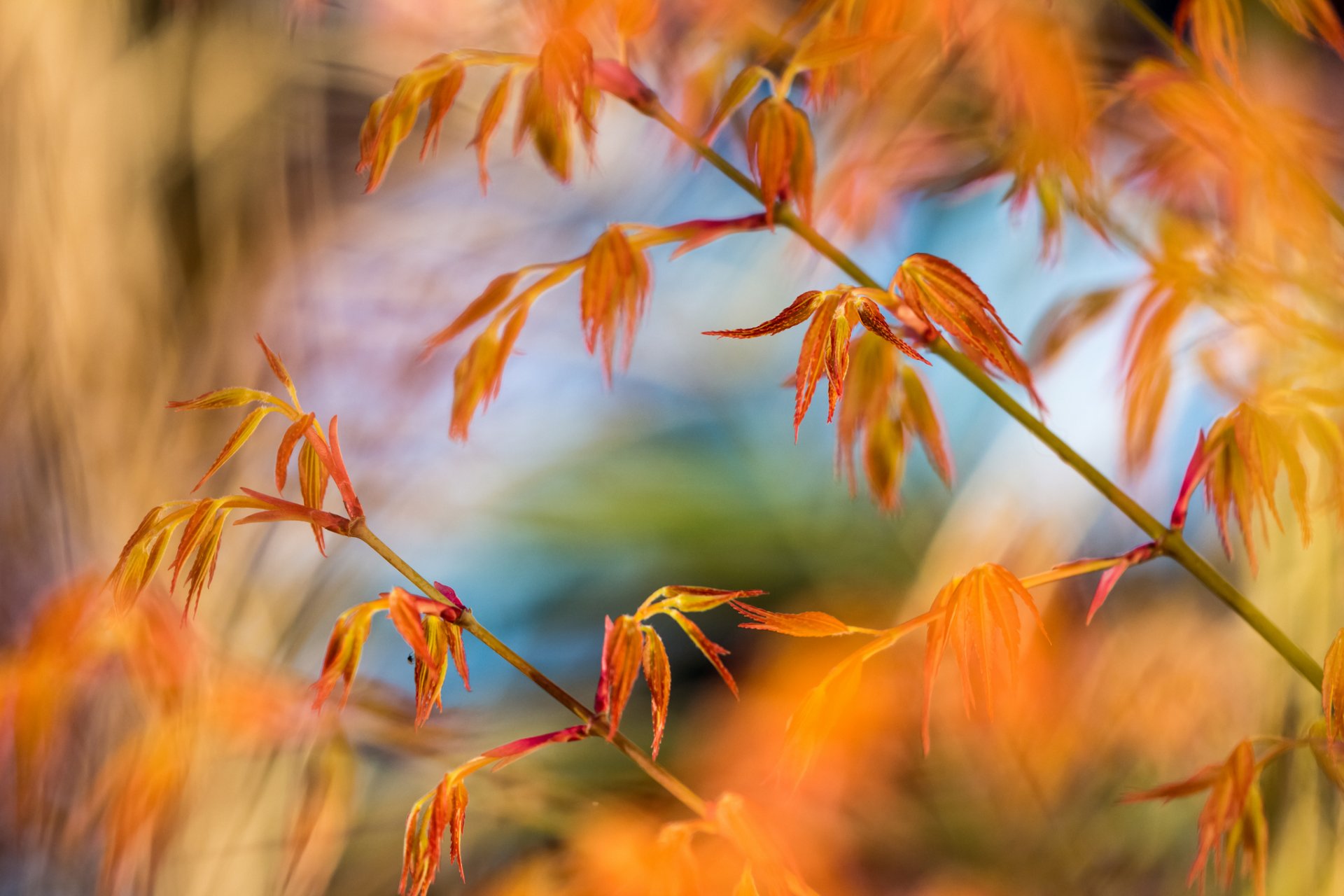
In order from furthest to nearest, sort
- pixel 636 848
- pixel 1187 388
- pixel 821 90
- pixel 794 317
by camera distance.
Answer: pixel 1187 388
pixel 636 848
pixel 821 90
pixel 794 317

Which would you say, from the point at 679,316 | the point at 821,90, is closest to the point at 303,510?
the point at 821,90

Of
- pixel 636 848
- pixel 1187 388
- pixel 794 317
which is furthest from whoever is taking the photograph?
pixel 1187 388

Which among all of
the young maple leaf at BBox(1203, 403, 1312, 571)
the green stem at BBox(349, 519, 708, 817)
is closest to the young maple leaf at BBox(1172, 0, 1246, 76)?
the young maple leaf at BBox(1203, 403, 1312, 571)

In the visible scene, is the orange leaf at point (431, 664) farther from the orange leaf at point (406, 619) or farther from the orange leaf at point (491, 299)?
the orange leaf at point (491, 299)

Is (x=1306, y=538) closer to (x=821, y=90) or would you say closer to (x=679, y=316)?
(x=821, y=90)

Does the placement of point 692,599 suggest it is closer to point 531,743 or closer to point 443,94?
point 531,743

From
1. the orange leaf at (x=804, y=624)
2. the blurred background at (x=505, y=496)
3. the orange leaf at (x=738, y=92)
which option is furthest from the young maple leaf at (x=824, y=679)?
the blurred background at (x=505, y=496)

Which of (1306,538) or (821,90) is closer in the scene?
(1306,538)

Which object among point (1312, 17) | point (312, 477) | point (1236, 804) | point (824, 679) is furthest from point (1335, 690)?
point (312, 477)
